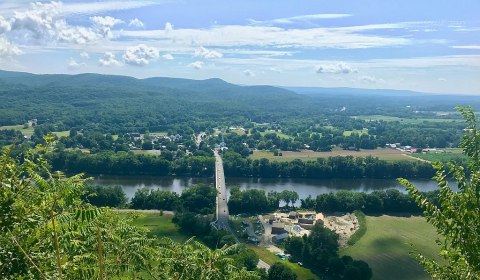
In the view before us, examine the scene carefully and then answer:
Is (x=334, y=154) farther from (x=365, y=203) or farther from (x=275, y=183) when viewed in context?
(x=365, y=203)

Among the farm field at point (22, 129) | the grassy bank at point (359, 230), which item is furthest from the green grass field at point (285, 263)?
the farm field at point (22, 129)

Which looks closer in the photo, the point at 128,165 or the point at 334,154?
the point at 128,165

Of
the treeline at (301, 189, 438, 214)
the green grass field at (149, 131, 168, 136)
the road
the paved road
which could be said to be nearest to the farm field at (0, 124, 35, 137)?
the green grass field at (149, 131, 168, 136)

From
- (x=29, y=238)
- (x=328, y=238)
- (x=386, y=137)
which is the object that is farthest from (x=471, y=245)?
(x=386, y=137)

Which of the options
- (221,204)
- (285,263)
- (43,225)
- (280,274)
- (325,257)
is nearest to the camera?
(43,225)

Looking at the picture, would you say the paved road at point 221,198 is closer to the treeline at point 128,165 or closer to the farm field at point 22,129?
the treeline at point 128,165

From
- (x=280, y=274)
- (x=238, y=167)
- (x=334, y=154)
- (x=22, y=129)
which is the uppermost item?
(x=22, y=129)

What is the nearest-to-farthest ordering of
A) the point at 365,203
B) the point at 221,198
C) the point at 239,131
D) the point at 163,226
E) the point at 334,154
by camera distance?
the point at 163,226 → the point at 365,203 → the point at 221,198 → the point at 334,154 → the point at 239,131

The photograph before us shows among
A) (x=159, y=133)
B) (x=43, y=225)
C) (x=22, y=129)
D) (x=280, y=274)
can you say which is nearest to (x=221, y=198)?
(x=280, y=274)
